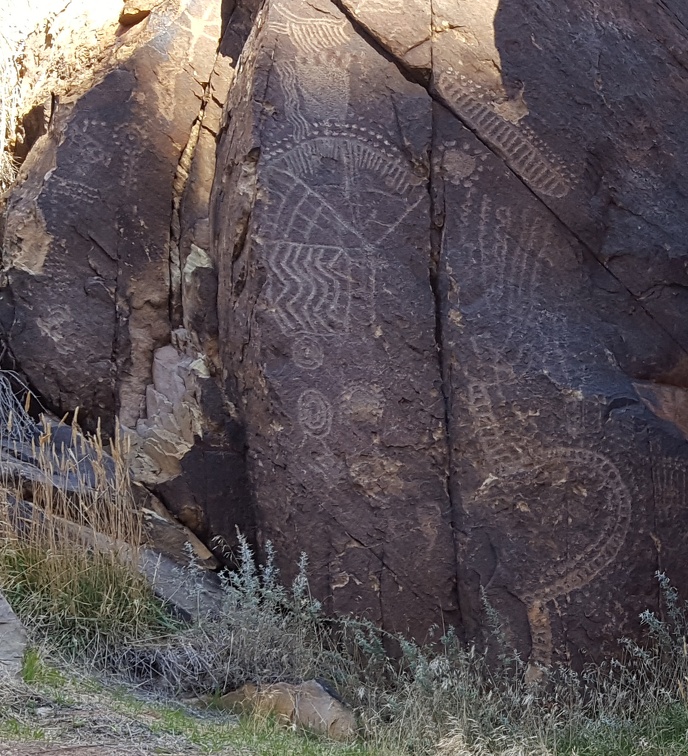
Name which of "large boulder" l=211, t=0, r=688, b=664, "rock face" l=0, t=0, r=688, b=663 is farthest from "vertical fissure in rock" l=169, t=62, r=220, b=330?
"large boulder" l=211, t=0, r=688, b=664

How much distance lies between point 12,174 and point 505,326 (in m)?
3.08

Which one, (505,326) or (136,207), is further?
(136,207)

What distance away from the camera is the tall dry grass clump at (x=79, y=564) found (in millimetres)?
4039

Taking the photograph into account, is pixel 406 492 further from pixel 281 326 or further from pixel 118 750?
pixel 118 750

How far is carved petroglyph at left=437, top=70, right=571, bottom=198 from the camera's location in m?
4.61

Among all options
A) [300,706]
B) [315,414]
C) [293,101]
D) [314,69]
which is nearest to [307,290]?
[315,414]

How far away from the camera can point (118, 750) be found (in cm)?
309

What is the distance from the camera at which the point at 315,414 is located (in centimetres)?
434

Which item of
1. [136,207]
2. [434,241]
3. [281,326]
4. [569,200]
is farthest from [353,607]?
[136,207]

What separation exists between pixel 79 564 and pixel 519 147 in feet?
8.34

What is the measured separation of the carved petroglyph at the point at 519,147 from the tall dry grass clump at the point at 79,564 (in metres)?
2.04

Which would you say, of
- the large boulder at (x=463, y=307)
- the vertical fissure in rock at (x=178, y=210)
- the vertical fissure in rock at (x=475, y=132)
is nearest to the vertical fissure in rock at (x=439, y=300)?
the large boulder at (x=463, y=307)

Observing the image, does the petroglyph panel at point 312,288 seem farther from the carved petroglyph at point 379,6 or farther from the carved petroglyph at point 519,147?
the carved petroglyph at point 379,6

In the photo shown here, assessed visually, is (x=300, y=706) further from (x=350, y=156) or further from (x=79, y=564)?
(x=350, y=156)
